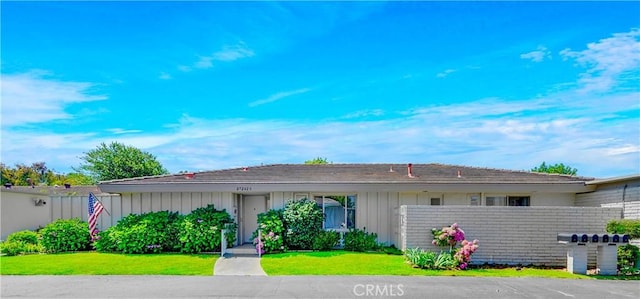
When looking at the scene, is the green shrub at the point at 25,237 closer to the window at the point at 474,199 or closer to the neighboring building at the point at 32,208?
the neighboring building at the point at 32,208

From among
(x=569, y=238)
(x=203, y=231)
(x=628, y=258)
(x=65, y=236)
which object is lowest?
(x=628, y=258)

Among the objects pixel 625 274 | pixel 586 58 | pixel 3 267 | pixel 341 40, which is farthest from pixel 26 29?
pixel 625 274

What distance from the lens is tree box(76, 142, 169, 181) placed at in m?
33.3

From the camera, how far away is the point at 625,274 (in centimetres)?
1144

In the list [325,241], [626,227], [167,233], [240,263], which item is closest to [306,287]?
[240,263]

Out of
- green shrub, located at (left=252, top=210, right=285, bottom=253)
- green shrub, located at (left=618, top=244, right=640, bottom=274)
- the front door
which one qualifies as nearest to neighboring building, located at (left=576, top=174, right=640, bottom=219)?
green shrub, located at (left=618, top=244, right=640, bottom=274)

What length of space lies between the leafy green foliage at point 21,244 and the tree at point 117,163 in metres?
18.0

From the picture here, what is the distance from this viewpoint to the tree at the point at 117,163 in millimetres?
33287

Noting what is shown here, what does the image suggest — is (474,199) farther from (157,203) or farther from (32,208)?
(32,208)

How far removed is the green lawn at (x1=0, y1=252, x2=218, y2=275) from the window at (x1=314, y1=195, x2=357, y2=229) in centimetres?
418

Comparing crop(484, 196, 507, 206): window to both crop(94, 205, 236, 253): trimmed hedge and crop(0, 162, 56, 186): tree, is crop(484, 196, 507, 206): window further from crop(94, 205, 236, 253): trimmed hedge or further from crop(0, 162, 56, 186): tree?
crop(0, 162, 56, 186): tree

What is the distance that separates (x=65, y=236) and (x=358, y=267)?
10.4 m

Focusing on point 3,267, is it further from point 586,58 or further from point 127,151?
point 127,151

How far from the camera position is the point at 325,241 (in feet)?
48.6
